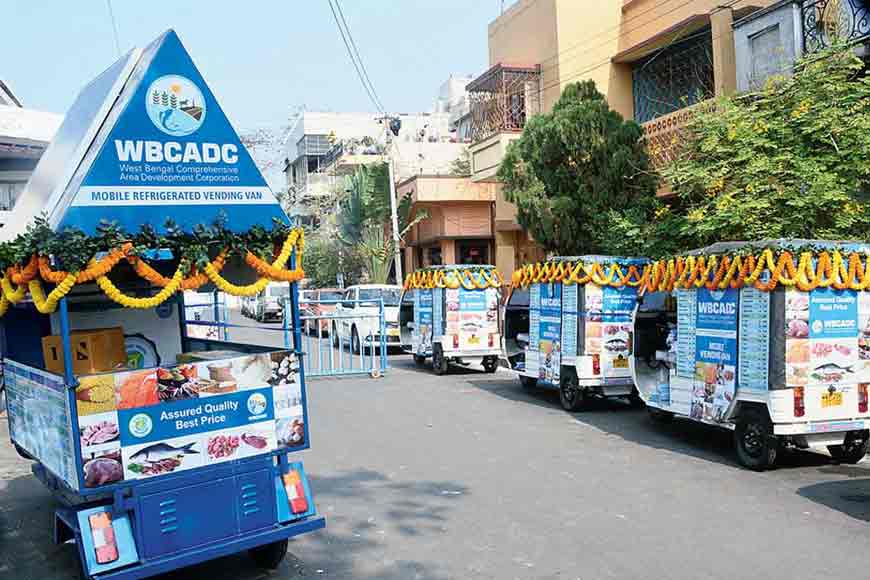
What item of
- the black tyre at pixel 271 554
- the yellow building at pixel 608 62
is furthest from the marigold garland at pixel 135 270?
the yellow building at pixel 608 62

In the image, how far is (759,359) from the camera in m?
7.72

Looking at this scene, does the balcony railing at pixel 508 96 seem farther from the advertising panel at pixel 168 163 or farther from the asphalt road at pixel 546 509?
the advertising panel at pixel 168 163

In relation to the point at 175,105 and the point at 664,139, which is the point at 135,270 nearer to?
the point at 175,105

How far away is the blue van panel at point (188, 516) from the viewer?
4855 mm

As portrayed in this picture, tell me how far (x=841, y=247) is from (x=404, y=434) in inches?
219

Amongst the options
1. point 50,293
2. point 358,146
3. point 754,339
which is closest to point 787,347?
point 754,339

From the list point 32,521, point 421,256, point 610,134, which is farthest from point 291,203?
point 32,521

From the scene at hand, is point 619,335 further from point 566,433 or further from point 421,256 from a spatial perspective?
point 421,256

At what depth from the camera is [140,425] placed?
4.89m

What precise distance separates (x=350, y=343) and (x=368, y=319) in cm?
446

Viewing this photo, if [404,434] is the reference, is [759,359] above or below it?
above

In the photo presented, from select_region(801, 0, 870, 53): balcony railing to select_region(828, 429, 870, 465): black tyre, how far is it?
21.4ft

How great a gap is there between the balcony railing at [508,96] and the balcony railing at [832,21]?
351 inches

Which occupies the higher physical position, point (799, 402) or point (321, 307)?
point (321, 307)
